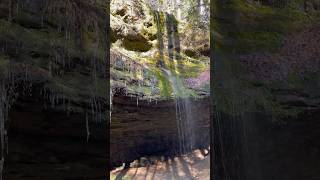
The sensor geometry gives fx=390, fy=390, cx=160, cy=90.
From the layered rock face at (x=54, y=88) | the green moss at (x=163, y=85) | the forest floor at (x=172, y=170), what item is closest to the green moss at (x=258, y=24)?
the layered rock face at (x=54, y=88)

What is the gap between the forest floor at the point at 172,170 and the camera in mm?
9406

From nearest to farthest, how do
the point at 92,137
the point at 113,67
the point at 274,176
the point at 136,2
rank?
the point at 92,137 → the point at 274,176 → the point at 113,67 → the point at 136,2

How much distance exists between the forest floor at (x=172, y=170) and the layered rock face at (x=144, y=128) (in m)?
0.39

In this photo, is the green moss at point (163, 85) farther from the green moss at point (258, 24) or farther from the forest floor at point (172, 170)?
the green moss at point (258, 24)

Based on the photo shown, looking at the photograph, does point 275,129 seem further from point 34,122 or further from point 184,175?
point 184,175

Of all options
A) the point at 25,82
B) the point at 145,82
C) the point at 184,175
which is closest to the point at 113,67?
→ the point at 145,82

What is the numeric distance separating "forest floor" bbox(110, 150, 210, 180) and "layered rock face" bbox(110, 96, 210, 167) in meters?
0.39

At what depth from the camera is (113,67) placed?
30.8 ft

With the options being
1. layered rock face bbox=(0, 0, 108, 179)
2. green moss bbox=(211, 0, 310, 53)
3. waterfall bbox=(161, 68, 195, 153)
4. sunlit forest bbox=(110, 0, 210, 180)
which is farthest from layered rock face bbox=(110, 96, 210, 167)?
layered rock face bbox=(0, 0, 108, 179)

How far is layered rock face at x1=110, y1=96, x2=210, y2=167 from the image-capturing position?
390 inches

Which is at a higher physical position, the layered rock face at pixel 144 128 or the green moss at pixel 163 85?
the green moss at pixel 163 85

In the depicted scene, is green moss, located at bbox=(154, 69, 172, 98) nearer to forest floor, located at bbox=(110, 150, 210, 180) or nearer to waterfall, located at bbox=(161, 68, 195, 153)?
waterfall, located at bbox=(161, 68, 195, 153)

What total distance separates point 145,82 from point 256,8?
6.49 m

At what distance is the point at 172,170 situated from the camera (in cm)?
1005
